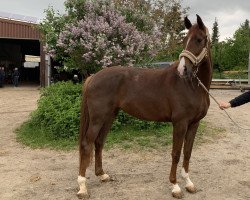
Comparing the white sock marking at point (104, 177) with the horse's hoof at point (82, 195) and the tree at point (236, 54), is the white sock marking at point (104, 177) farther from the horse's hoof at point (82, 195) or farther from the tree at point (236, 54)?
the tree at point (236, 54)

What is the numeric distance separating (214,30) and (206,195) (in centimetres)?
9550

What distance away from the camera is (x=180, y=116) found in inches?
192

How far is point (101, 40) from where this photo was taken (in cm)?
874

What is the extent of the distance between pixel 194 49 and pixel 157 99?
3.13 ft

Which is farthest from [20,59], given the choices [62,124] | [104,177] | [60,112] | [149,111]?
[149,111]

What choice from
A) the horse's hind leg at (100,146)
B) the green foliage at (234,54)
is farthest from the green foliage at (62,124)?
the green foliage at (234,54)

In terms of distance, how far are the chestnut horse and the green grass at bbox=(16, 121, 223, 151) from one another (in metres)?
2.15

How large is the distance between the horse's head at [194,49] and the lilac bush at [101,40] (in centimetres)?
435

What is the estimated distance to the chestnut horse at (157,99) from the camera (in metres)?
4.83

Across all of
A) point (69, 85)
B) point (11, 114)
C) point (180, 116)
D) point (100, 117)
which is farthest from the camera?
point (11, 114)

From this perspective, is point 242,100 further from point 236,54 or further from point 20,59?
point 20,59

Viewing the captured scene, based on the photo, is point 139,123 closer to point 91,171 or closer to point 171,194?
point 91,171

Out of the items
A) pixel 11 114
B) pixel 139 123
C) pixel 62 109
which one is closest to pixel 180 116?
pixel 139 123

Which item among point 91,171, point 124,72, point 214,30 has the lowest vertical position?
point 91,171
